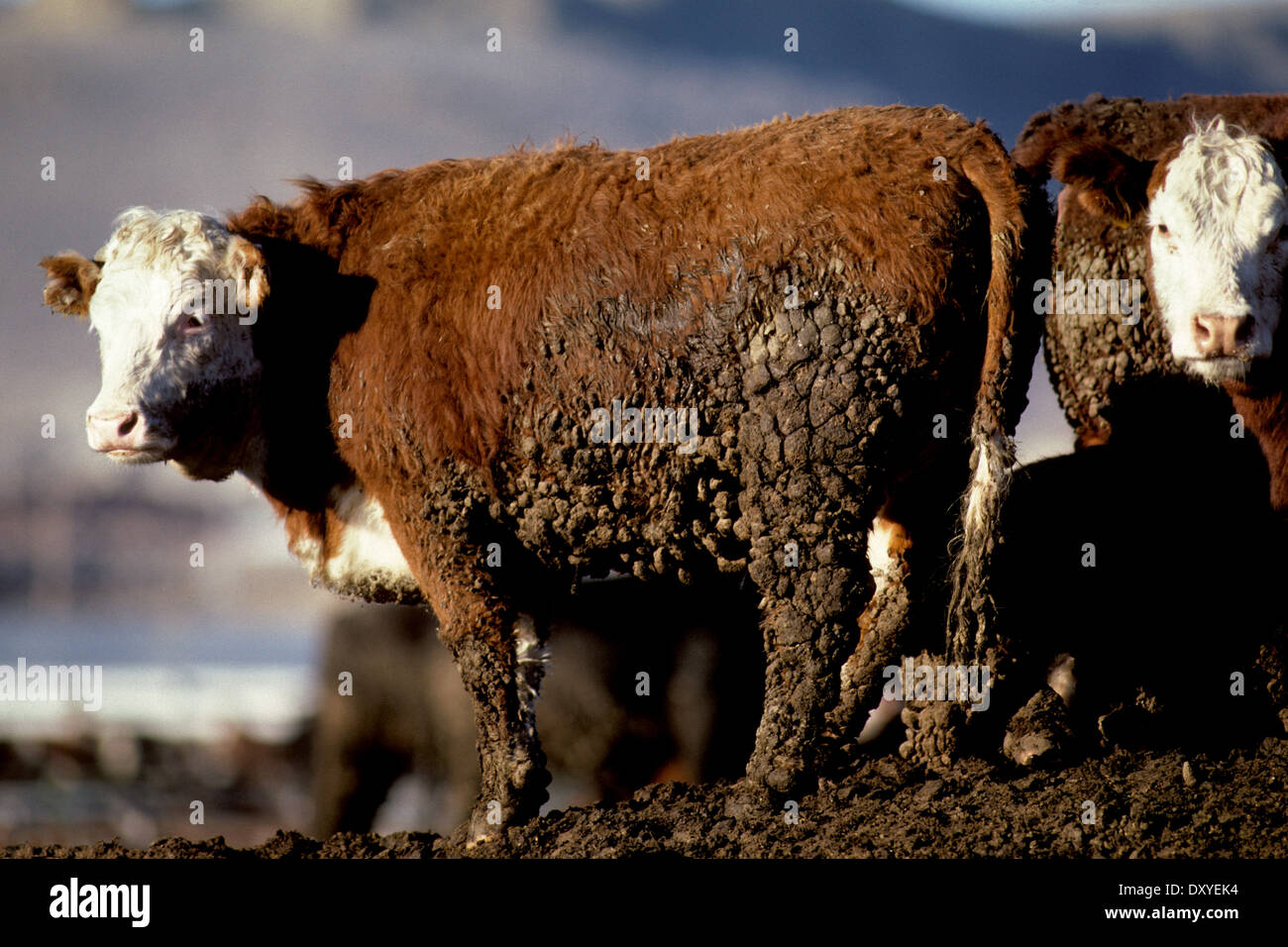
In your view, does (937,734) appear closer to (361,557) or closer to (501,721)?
(501,721)

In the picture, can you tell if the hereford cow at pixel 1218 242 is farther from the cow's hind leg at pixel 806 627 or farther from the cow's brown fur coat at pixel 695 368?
the cow's hind leg at pixel 806 627

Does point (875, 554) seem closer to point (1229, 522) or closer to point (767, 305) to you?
point (767, 305)

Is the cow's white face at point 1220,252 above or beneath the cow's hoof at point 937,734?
above

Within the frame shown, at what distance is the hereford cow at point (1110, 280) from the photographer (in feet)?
26.5

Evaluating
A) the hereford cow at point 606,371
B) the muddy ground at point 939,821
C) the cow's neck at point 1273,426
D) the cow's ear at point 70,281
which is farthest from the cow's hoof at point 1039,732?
the cow's ear at point 70,281

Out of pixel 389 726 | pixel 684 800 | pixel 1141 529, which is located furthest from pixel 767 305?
pixel 389 726

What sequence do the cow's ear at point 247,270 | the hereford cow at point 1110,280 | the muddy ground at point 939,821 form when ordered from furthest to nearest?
the hereford cow at point 1110,280, the cow's ear at point 247,270, the muddy ground at point 939,821

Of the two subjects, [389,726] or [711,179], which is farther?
[389,726]

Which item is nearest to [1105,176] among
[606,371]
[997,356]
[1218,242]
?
[1218,242]

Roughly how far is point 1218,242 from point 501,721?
4.41 m

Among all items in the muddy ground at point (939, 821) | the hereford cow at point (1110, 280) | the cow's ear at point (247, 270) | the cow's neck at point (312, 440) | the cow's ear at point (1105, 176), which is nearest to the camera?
the muddy ground at point (939, 821)

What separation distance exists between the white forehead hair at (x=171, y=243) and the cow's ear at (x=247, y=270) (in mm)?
59
